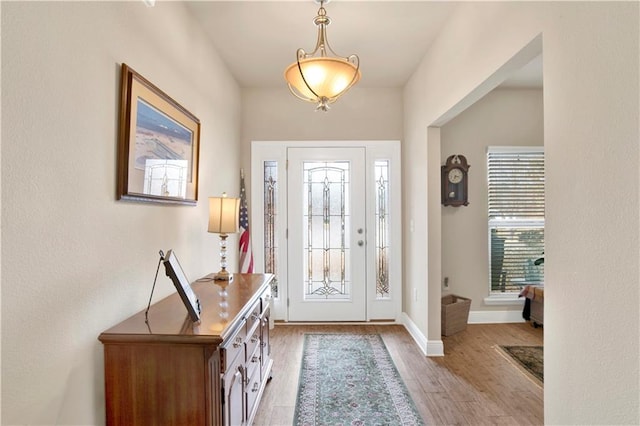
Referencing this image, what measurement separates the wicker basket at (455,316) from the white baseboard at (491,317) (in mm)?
283

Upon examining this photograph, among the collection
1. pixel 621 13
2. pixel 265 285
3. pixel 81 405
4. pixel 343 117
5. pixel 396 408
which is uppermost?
pixel 343 117

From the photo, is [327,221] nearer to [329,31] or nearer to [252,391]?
[329,31]

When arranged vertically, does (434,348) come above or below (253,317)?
below

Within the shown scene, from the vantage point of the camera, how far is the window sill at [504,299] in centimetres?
396

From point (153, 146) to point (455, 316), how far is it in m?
3.24

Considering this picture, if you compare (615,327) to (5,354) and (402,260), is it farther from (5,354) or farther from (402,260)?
(402,260)

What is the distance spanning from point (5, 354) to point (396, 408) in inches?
83.1

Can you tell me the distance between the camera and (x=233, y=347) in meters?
1.63

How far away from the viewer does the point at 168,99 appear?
6.59 feet

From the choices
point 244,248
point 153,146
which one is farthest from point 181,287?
point 244,248

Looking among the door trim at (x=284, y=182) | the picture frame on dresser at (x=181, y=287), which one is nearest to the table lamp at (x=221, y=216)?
the picture frame on dresser at (x=181, y=287)

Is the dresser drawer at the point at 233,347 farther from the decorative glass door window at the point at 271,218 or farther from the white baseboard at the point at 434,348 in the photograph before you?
the decorative glass door window at the point at 271,218

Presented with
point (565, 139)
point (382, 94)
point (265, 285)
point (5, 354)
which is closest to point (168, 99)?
point (265, 285)

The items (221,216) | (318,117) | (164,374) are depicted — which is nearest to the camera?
(164,374)
